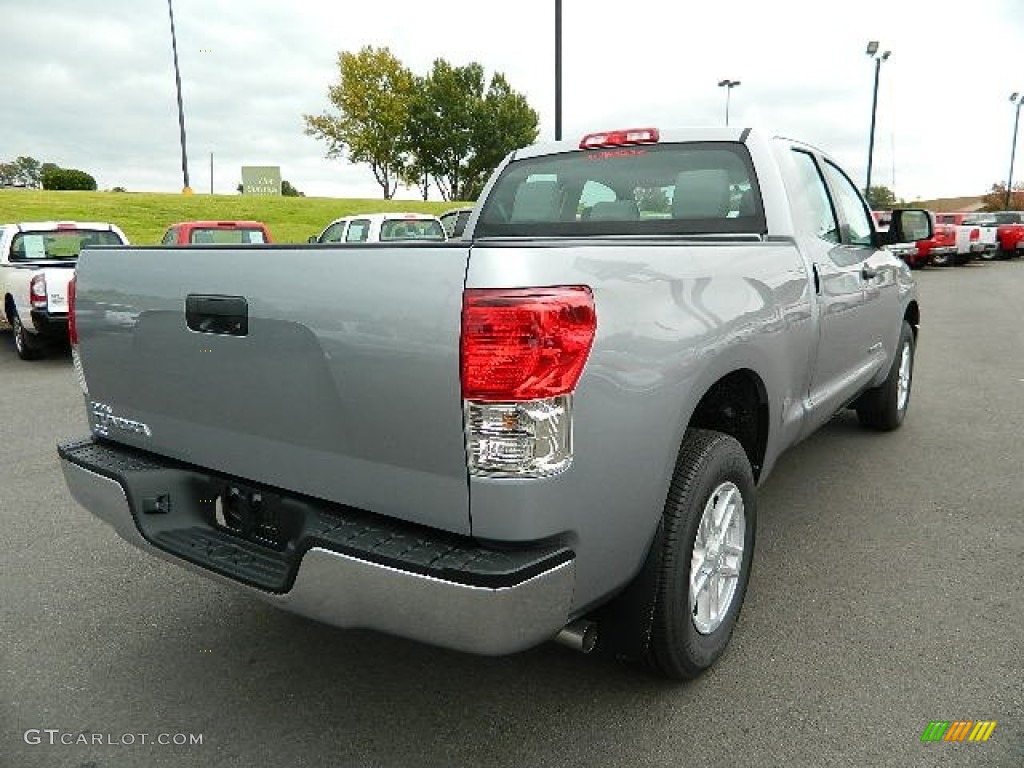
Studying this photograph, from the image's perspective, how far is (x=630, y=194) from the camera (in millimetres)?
3842

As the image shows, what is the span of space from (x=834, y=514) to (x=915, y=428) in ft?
6.96

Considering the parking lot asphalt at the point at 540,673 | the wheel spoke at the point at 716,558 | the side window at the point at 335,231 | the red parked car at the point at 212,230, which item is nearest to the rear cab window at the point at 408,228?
the side window at the point at 335,231

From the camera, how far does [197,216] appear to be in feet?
112

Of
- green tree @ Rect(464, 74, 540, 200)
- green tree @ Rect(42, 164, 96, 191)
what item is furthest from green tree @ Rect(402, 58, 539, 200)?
green tree @ Rect(42, 164, 96, 191)

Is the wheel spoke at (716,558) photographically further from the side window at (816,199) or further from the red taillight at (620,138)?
the red taillight at (620,138)

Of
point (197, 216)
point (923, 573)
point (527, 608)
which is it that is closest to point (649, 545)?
point (527, 608)

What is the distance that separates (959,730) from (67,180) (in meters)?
54.8

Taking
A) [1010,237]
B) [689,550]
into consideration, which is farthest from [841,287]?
[1010,237]

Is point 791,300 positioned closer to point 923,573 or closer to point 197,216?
point 923,573

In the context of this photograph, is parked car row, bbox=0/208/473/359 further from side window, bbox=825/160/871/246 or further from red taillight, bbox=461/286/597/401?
red taillight, bbox=461/286/597/401

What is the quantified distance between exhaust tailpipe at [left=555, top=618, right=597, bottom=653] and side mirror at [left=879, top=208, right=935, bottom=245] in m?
3.47

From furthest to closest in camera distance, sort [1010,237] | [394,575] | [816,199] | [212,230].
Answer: [1010,237]
[212,230]
[816,199]
[394,575]

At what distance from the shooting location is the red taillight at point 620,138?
156 inches

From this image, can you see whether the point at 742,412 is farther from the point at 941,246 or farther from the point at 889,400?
the point at 941,246
